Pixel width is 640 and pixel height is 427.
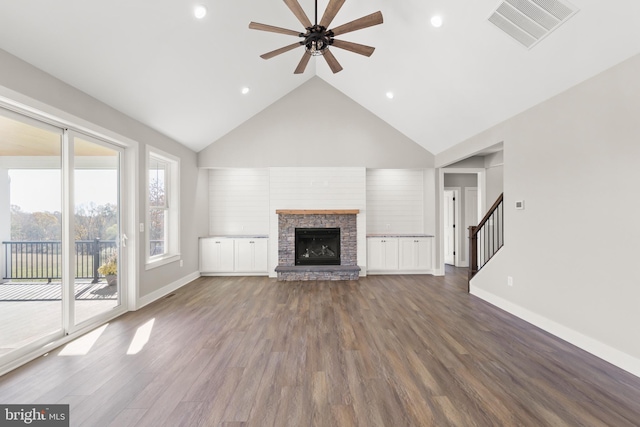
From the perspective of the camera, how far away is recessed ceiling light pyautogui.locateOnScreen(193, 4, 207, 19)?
289cm

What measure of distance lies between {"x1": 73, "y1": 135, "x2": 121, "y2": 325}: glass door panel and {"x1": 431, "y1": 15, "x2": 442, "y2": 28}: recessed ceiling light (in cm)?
429

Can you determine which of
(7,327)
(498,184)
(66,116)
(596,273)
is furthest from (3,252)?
(498,184)

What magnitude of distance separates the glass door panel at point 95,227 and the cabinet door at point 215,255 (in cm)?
218

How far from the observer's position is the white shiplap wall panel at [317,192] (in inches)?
231

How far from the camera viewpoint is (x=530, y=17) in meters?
2.48

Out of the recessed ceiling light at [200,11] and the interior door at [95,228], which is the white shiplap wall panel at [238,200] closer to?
the interior door at [95,228]

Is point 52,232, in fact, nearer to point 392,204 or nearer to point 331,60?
point 331,60

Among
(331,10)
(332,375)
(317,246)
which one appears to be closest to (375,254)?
(317,246)

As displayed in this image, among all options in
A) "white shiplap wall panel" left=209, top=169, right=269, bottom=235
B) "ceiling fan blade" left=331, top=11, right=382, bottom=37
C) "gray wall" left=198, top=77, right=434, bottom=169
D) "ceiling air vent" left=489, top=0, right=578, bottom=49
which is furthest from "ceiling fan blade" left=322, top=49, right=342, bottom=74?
"white shiplap wall panel" left=209, top=169, right=269, bottom=235

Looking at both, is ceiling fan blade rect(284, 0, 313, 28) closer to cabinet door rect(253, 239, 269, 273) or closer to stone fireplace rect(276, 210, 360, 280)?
stone fireplace rect(276, 210, 360, 280)

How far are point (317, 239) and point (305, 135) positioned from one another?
91.0 inches

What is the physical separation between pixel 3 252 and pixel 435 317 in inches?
→ 182

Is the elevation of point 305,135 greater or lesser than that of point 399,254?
greater

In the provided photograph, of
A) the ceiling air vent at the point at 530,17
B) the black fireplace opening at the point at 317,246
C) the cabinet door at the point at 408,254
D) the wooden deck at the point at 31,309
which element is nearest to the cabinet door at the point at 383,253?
the cabinet door at the point at 408,254
